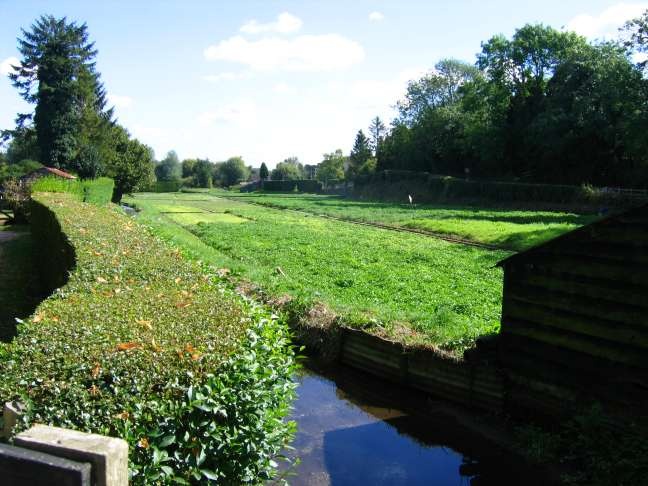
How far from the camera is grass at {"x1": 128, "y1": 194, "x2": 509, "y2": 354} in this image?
36.4ft

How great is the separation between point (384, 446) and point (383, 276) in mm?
8710

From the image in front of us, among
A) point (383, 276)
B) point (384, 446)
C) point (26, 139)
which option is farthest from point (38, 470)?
point (26, 139)

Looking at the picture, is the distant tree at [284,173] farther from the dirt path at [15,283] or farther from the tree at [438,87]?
the dirt path at [15,283]

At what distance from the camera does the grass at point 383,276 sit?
36.4 feet

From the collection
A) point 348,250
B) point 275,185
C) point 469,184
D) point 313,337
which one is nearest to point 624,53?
point 469,184

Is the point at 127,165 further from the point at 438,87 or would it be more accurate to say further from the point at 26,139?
the point at 438,87

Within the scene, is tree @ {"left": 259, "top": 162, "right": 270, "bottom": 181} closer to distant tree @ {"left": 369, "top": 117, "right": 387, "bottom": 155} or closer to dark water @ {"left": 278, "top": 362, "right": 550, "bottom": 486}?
distant tree @ {"left": 369, "top": 117, "right": 387, "bottom": 155}

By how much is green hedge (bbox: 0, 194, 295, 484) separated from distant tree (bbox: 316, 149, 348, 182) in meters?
106

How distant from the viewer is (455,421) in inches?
344

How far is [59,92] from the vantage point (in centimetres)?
6425

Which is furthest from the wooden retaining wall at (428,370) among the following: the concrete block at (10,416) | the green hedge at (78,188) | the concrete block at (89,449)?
the green hedge at (78,188)

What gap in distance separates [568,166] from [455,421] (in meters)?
47.6

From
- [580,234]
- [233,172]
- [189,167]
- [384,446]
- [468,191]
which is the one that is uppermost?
[189,167]

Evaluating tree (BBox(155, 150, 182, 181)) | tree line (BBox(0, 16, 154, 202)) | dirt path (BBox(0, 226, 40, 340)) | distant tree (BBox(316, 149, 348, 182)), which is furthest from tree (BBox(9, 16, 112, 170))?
tree (BBox(155, 150, 182, 181))
